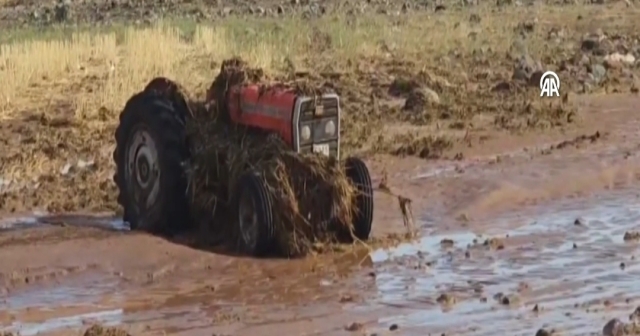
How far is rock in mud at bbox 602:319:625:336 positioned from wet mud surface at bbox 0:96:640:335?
0.39 ft

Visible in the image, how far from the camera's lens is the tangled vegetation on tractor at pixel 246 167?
1098 cm

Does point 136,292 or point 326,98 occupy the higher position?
point 326,98

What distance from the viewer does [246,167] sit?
36.8 ft

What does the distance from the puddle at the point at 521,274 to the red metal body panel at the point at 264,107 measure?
1289mm

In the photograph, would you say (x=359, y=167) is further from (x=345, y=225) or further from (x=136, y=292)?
(x=136, y=292)

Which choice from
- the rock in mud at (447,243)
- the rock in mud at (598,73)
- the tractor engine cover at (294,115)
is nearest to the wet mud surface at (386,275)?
the rock in mud at (447,243)

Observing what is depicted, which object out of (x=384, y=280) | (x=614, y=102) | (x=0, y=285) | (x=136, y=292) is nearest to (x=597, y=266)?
(x=384, y=280)

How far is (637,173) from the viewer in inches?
591

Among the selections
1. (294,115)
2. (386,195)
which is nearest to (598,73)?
(386,195)

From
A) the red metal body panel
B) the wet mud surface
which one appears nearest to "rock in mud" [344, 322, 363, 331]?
the wet mud surface

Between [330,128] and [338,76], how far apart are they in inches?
416

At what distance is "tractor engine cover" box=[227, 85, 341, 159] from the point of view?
11.2 m

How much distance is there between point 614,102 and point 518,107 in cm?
173

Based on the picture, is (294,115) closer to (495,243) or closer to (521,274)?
(495,243)
